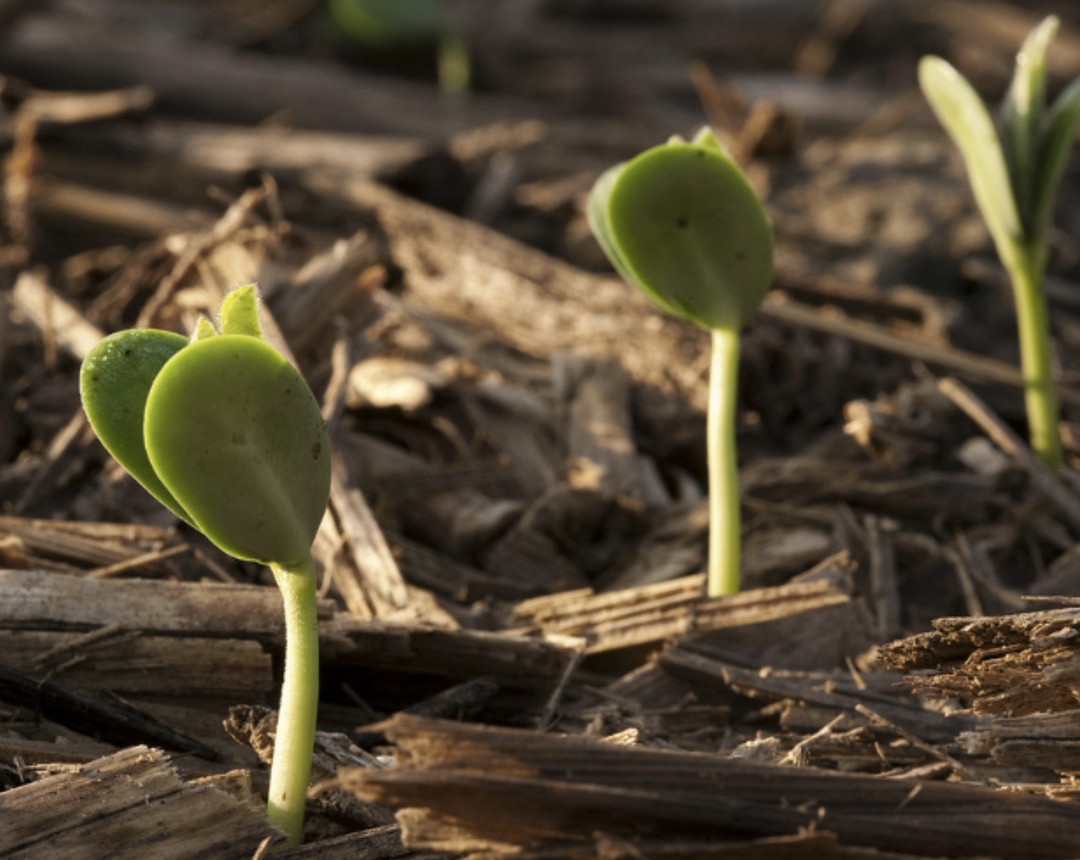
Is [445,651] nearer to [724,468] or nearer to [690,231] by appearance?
[724,468]

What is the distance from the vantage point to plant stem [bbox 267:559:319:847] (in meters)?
1.31

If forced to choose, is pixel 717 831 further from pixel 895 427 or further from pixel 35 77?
pixel 35 77

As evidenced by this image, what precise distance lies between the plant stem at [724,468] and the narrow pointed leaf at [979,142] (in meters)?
0.55

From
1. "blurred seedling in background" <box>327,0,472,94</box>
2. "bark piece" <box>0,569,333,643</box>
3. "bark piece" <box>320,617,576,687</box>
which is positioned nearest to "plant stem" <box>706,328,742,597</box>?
"bark piece" <box>320,617,576,687</box>

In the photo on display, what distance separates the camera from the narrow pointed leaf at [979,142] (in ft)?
6.57

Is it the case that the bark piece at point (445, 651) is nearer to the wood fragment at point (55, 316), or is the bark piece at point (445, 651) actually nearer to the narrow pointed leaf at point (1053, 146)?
the wood fragment at point (55, 316)

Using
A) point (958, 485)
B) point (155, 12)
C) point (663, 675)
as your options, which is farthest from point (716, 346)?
point (155, 12)

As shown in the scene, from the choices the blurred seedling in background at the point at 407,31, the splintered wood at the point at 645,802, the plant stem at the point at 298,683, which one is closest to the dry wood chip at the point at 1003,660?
the splintered wood at the point at 645,802

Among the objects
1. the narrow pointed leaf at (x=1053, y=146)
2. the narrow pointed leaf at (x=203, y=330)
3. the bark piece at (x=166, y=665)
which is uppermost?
the narrow pointed leaf at (x=1053, y=146)

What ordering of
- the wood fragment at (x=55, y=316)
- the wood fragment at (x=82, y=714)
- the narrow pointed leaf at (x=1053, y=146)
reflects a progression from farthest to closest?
the wood fragment at (x=55, y=316) < the narrow pointed leaf at (x=1053, y=146) < the wood fragment at (x=82, y=714)

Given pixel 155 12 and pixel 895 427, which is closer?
pixel 895 427

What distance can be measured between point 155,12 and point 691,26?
1.99m

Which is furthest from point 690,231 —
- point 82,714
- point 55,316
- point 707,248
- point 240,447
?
point 55,316

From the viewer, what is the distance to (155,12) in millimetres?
4691
